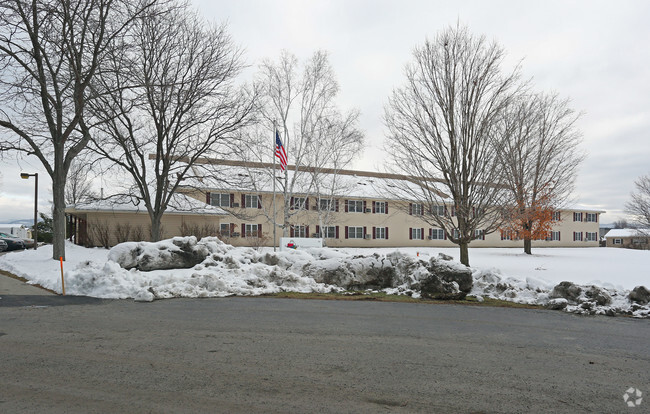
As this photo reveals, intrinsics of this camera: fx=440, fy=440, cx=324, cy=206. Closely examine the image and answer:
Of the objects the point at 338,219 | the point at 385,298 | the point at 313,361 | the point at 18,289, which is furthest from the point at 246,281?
the point at 338,219

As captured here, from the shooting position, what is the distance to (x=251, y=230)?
140 feet

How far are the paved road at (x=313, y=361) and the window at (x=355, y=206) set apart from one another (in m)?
38.3

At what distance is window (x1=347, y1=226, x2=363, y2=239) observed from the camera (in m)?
47.2

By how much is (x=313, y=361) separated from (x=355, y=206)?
4237 cm

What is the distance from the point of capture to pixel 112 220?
108ft

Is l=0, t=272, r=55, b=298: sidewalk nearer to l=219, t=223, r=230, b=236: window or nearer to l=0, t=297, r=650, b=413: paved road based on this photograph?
l=0, t=297, r=650, b=413: paved road

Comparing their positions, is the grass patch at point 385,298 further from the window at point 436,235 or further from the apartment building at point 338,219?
the window at point 436,235

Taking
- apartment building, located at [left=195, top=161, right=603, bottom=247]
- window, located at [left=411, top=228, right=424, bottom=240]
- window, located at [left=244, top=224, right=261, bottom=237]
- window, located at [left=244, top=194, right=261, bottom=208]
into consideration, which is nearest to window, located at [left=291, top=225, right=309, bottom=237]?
apartment building, located at [left=195, top=161, right=603, bottom=247]

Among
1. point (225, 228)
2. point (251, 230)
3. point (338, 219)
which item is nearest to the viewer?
point (225, 228)

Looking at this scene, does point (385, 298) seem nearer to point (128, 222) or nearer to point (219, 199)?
point (128, 222)

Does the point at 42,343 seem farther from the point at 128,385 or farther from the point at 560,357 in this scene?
the point at 560,357

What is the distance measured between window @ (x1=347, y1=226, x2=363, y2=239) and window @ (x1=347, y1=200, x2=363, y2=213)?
183 cm

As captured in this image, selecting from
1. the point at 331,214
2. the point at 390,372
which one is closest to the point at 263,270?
the point at 390,372

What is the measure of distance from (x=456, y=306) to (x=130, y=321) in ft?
23.3
